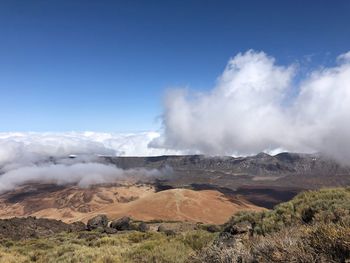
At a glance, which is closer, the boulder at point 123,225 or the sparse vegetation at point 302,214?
the sparse vegetation at point 302,214

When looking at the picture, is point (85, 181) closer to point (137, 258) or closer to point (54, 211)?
point (54, 211)

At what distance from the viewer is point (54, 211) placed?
391 feet

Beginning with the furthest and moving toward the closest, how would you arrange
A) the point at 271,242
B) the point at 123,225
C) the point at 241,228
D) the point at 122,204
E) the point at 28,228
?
the point at 122,204, the point at 28,228, the point at 123,225, the point at 241,228, the point at 271,242

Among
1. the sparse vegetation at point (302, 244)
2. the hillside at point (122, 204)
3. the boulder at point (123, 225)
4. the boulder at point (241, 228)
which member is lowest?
the hillside at point (122, 204)

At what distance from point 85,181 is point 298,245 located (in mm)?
174347

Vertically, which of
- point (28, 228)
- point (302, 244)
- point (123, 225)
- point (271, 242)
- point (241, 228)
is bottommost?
point (28, 228)

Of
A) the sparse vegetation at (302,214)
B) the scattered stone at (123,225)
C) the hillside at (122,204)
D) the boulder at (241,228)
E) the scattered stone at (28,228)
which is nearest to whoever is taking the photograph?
the sparse vegetation at (302,214)

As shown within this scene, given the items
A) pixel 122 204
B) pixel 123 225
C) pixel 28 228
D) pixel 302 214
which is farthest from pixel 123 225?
pixel 122 204

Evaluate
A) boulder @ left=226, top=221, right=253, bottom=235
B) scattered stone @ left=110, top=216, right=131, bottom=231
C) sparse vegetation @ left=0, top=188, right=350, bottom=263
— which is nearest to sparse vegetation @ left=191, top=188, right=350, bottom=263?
sparse vegetation @ left=0, top=188, right=350, bottom=263

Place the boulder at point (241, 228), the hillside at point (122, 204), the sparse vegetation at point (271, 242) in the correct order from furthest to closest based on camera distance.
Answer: the hillside at point (122, 204), the boulder at point (241, 228), the sparse vegetation at point (271, 242)

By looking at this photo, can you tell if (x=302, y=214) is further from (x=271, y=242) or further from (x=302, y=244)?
(x=302, y=244)

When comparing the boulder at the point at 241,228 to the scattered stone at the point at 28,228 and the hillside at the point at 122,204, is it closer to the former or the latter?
the scattered stone at the point at 28,228

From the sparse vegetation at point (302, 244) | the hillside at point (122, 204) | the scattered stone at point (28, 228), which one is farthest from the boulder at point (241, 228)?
the hillside at point (122, 204)

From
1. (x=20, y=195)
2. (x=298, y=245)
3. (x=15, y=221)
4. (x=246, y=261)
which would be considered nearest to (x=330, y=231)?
(x=298, y=245)
